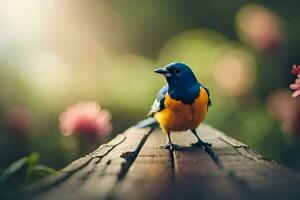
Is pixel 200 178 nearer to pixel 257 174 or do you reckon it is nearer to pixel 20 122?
pixel 257 174

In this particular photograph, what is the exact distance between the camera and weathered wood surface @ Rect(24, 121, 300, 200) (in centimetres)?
125

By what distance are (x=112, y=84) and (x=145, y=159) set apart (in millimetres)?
4538

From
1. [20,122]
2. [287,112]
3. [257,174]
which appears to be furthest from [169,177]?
[287,112]

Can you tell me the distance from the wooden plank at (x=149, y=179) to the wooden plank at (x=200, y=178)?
0.08ft

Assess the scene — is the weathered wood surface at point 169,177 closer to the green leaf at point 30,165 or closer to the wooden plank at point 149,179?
the wooden plank at point 149,179

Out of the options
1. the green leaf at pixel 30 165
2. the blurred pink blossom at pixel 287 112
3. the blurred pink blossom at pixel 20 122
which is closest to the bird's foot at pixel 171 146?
the green leaf at pixel 30 165

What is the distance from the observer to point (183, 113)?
7.61 feet

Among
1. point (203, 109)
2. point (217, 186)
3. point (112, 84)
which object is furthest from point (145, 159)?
point (112, 84)

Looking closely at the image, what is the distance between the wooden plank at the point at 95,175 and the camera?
48.7 inches

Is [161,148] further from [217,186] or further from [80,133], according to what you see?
[80,133]

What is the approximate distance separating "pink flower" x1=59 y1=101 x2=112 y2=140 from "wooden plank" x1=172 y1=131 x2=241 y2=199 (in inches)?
50.8

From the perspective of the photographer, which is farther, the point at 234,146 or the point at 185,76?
the point at 185,76

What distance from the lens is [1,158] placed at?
4.62m

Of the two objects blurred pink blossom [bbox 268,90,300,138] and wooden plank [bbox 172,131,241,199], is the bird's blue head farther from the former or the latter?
blurred pink blossom [bbox 268,90,300,138]
